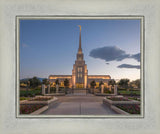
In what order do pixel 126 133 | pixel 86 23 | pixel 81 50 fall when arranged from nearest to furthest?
1. pixel 126 133
2. pixel 86 23
3. pixel 81 50

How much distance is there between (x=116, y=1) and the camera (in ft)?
14.6

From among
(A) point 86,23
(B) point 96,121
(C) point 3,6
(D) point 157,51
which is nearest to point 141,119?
(B) point 96,121

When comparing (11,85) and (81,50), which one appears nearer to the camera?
(11,85)

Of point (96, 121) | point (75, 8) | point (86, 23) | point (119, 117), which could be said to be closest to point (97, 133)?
point (96, 121)

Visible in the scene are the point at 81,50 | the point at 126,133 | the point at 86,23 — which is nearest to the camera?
the point at 126,133

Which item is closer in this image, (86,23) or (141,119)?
(141,119)

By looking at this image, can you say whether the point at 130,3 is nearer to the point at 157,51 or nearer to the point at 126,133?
the point at 157,51

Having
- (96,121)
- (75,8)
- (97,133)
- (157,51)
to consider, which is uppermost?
(75,8)

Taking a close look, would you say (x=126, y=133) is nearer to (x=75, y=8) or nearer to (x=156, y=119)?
(x=156, y=119)

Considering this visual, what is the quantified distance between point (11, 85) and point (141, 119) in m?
4.14

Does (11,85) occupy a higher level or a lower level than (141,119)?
higher

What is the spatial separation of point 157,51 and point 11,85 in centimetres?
462

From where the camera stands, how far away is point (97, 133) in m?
4.27

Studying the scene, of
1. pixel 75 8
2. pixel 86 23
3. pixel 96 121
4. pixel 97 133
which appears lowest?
pixel 97 133
